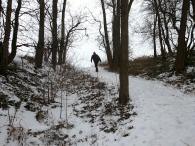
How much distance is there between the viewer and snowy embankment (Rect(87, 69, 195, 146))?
8.90 metres

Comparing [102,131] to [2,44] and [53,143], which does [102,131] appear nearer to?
[53,143]

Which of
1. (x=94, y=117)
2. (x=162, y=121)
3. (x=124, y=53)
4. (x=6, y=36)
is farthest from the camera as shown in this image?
(x=6, y=36)

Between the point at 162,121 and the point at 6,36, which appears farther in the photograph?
the point at 6,36

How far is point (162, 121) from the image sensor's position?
10.2 m

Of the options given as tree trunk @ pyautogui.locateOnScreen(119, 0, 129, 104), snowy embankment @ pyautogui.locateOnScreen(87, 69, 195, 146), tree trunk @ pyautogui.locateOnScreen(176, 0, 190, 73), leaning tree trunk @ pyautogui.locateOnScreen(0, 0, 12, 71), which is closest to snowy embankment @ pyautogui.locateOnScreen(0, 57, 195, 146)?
snowy embankment @ pyautogui.locateOnScreen(87, 69, 195, 146)

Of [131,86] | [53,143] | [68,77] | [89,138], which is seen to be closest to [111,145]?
[89,138]

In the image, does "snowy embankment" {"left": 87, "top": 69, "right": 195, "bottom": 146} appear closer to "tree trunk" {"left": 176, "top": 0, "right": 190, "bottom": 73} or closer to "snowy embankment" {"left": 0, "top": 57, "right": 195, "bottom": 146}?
"snowy embankment" {"left": 0, "top": 57, "right": 195, "bottom": 146}

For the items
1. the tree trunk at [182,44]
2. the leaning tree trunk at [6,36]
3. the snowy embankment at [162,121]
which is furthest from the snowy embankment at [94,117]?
the tree trunk at [182,44]

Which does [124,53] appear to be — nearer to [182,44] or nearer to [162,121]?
[162,121]

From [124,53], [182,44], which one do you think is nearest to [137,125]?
[124,53]

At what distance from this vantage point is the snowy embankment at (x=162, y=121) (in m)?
8.90

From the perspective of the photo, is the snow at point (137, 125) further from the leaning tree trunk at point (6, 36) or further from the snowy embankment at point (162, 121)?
the leaning tree trunk at point (6, 36)

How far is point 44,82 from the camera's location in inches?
704

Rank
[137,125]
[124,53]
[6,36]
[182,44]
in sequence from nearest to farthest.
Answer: [137,125] → [124,53] → [6,36] → [182,44]
